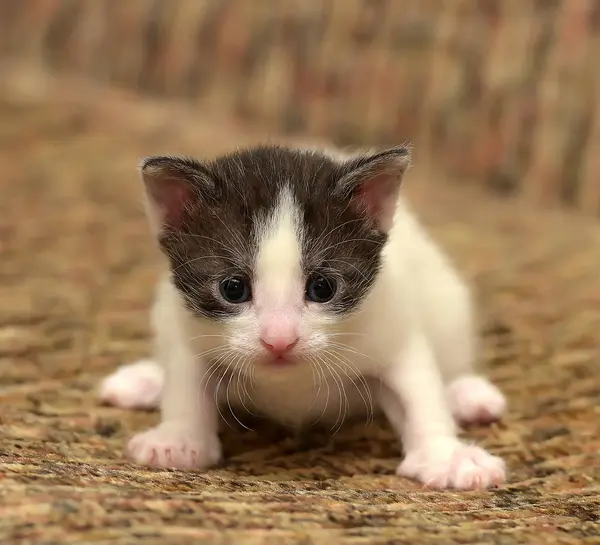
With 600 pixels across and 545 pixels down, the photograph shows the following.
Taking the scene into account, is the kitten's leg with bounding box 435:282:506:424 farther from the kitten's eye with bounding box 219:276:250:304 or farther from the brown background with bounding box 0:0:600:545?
Result: the kitten's eye with bounding box 219:276:250:304

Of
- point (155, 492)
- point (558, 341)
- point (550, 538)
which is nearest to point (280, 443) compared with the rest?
point (155, 492)

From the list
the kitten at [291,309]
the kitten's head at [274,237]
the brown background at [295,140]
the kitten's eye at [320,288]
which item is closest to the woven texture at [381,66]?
the brown background at [295,140]

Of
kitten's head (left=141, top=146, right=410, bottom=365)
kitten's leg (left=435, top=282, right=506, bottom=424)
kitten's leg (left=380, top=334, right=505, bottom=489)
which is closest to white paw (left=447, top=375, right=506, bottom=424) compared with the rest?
kitten's leg (left=435, top=282, right=506, bottom=424)

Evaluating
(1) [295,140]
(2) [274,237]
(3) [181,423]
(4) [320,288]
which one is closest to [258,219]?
(2) [274,237]

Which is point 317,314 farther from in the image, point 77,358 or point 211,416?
point 77,358

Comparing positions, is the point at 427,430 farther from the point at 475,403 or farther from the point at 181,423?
the point at 181,423

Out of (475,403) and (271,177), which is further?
(475,403)
